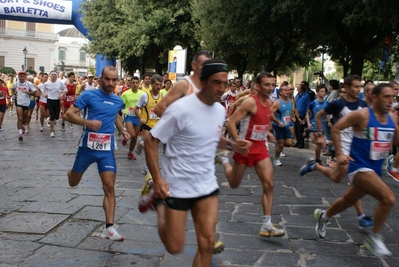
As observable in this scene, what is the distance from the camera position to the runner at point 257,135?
5434 millimetres

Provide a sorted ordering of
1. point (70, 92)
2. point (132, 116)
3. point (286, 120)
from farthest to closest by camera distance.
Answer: point (70, 92)
point (132, 116)
point (286, 120)

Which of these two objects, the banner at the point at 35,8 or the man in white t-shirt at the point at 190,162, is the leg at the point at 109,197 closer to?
the man in white t-shirt at the point at 190,162

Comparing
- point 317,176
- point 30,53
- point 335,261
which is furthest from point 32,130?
point 30,53

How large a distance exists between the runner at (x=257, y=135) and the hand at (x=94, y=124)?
4.19ft

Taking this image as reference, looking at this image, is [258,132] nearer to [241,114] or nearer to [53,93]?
[241,114]

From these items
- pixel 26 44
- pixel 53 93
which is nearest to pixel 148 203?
pixel 53 93

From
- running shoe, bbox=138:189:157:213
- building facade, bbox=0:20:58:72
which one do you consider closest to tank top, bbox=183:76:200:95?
running shoe, bbox=138:189:157:213

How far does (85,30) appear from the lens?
32.8 m

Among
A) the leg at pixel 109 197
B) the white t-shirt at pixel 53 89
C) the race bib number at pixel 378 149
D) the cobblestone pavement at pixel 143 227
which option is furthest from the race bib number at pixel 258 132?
the white t-shirt at pixel 53 89

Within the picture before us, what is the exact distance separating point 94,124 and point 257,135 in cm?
177

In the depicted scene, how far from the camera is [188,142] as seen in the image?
11.5 feet

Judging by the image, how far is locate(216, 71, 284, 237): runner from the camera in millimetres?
5434

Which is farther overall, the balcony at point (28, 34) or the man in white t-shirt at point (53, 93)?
the balcony at point (28, 34)

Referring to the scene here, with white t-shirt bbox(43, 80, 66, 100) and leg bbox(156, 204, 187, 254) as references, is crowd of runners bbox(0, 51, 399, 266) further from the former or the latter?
white t-shirt bbox(43, 80, 66, 100)
